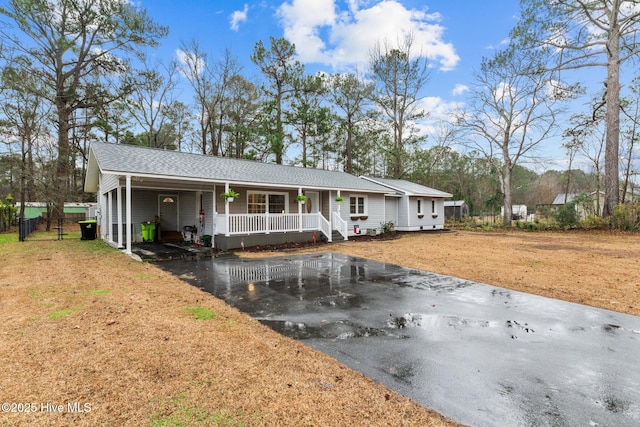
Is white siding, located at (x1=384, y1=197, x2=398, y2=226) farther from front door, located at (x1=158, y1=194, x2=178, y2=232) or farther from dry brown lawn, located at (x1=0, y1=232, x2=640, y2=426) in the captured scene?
dry brown lawn, located at (x1=0, y1=232, x2=640, y2=426)

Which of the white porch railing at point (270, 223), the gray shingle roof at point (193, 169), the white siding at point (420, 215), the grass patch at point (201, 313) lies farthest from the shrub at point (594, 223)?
the grass patch at point (201, 313)

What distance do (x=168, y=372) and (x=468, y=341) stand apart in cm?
337

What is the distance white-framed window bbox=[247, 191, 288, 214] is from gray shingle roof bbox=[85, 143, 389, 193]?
87 centimetres

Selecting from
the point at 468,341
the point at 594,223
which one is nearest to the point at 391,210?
the point at 594,223

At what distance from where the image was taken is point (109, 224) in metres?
13.0

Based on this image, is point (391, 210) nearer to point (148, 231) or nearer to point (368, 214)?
point (368, 214)

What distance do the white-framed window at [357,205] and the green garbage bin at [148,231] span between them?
9898 millimetres

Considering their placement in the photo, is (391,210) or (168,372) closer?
(168,372)

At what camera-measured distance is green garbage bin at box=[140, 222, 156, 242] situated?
1342 cm

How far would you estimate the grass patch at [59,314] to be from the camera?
4332 millimetres

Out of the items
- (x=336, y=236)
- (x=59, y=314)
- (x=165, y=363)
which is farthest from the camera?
(x=336, y=236)

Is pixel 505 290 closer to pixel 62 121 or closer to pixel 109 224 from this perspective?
pixel 109 224

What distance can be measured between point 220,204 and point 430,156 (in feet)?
80.8

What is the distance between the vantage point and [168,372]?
291 cm
